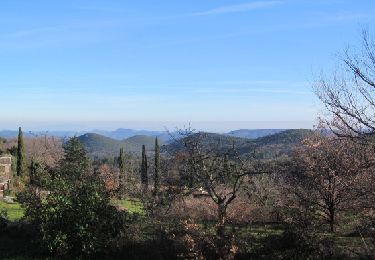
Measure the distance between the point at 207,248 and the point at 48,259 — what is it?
5657 millimetres

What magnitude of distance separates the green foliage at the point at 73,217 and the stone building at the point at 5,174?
27.4 meters

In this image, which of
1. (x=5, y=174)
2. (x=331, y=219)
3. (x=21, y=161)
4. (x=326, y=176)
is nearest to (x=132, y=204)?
(x=331, y=219)

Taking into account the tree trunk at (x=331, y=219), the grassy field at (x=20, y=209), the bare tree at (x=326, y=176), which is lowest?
the grassy field at (x=20, y=209)

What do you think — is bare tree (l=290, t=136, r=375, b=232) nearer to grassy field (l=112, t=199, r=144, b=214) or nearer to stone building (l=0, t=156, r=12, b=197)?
grassy field (l=112, t=199, r=144, b=214)

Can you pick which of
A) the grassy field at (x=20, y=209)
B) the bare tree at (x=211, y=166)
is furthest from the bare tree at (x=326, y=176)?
the grassy field at (x=20, y=209)

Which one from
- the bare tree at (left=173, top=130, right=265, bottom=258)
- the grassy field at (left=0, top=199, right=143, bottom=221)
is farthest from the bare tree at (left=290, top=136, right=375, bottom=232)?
the grassy field at (left=0, top=199, right=143, bottom=221)

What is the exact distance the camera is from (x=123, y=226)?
637 inches

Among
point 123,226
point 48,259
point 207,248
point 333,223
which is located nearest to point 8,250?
point 48,259

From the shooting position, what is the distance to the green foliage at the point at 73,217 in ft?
50.3

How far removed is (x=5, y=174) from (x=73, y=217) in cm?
3503

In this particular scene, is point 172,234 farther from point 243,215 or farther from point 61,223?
A: point 243,215

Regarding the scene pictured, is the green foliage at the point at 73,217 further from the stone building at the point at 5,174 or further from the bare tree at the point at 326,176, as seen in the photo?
the stone building at the point at 5,174

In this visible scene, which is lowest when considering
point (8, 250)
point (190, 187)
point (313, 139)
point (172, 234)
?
point (8, 250)

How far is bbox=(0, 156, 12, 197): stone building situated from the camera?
146ft
